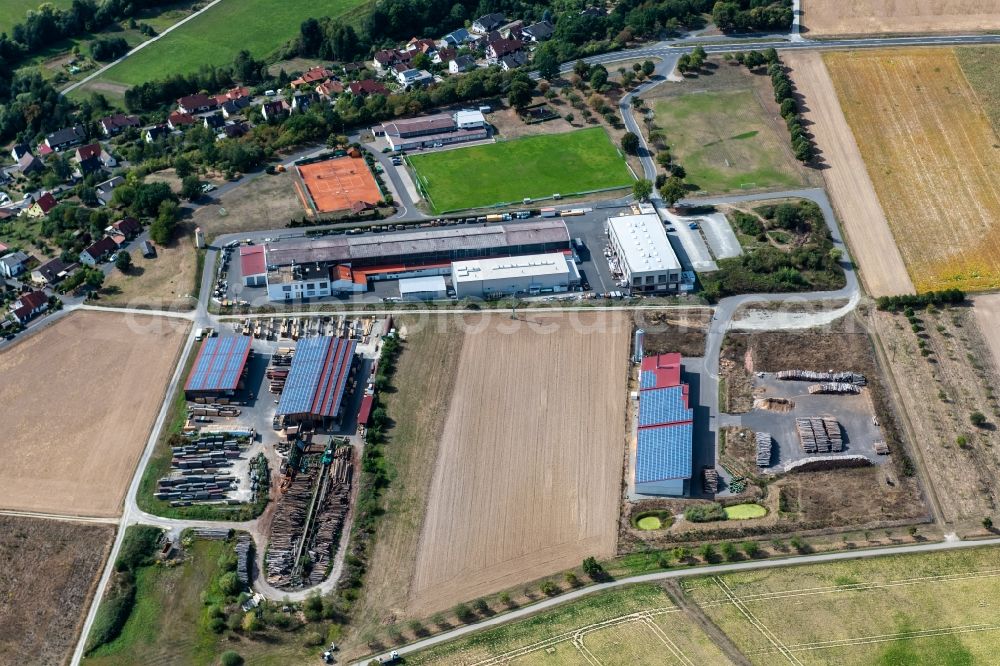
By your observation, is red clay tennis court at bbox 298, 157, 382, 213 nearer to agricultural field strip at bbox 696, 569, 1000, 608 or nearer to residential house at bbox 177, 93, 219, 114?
residential house at bbox 177, 93, 219, 114

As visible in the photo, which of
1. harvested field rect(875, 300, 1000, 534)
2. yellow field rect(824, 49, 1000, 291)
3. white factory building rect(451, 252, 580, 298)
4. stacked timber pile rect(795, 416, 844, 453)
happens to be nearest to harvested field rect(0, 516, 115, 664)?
white factory building rect(451, 252, 580, 298)

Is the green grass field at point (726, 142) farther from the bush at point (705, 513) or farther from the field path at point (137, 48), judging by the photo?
the field path at point (137, 48)

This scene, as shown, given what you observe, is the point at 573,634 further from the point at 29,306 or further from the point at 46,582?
the point at 29,306

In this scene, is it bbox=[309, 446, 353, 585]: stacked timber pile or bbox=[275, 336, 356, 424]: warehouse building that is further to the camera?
bbox=[275, 336, 356, 424]: warehouse building

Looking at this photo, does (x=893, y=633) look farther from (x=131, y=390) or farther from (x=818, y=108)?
(x=818, y=108)

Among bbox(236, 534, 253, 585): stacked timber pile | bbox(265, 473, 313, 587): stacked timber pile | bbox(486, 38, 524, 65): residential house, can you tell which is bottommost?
bbox(486, 38, 524, 65): residential house

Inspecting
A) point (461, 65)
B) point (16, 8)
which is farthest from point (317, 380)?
point (16, 8)
